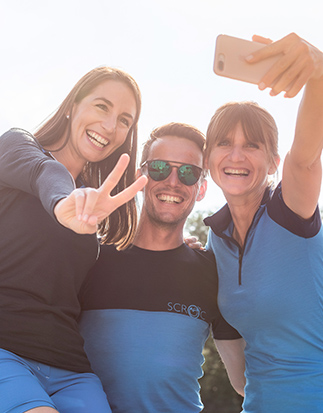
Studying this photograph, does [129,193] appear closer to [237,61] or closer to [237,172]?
[237,61]

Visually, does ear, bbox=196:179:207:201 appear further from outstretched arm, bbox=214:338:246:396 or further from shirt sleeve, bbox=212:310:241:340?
outstretched arm, bbox=214:338:246:396

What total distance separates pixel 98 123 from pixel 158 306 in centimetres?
158

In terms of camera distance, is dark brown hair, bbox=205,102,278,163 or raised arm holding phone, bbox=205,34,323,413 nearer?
raised arm holding phone, bbox=205,34,323,413

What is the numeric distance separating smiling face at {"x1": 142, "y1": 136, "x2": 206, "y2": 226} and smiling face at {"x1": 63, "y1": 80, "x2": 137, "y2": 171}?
0.89 metres

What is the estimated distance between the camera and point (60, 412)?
2857mm

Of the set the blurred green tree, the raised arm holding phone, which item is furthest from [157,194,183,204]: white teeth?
the blurred green tree

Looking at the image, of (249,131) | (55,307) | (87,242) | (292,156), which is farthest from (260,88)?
(55,307)

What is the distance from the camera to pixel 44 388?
2.91m

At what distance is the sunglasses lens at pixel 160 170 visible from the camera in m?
4.62

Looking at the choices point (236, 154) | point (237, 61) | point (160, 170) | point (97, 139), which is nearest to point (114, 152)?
point (97, 139)

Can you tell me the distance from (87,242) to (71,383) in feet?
3.10

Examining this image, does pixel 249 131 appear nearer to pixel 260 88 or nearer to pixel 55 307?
pixel 260 88

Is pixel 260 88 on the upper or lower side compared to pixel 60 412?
upper

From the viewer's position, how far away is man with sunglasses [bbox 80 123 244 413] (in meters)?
3.75
